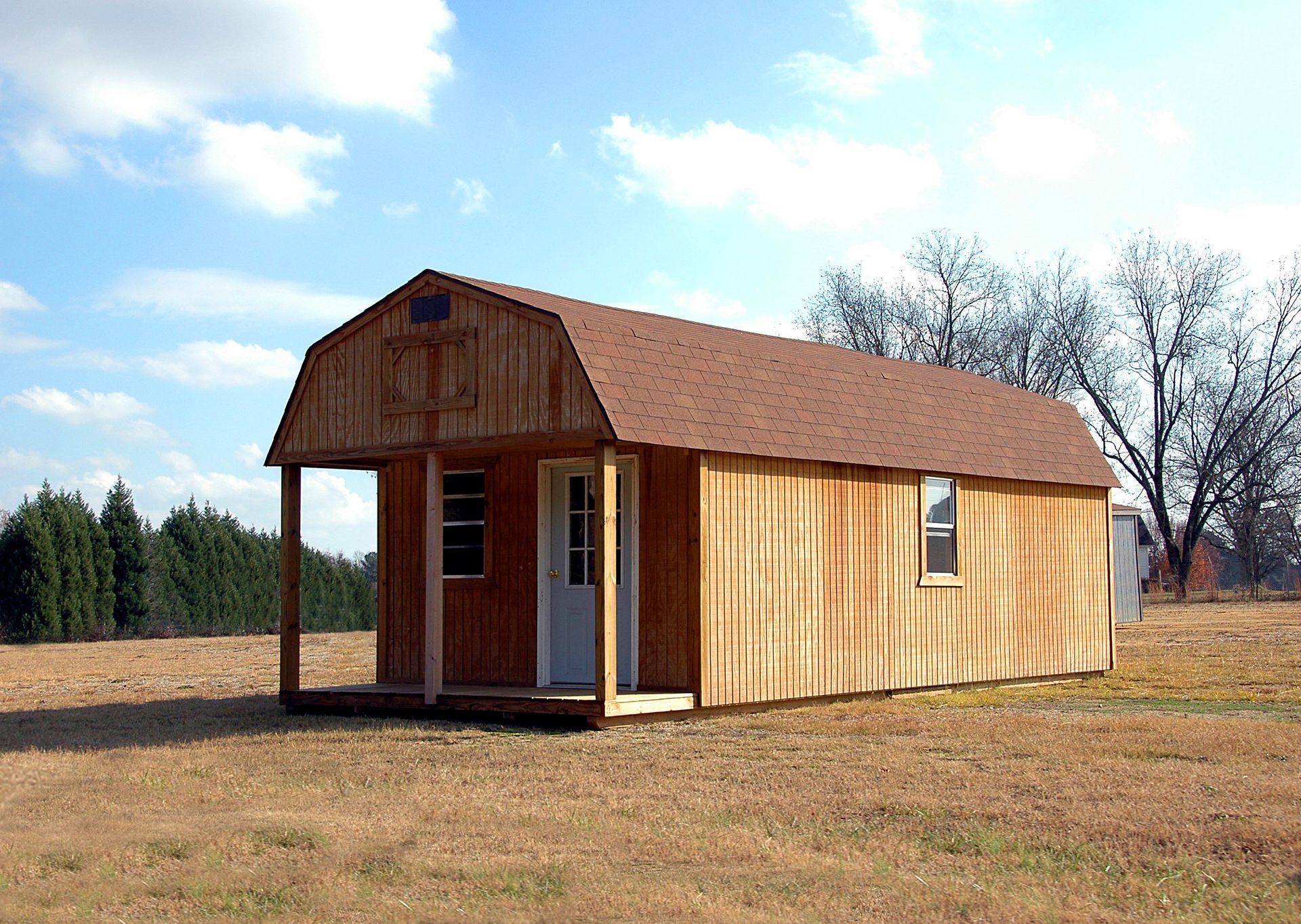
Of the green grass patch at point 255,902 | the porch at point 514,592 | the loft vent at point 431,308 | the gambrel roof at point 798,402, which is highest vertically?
the loft vent at point 431,308

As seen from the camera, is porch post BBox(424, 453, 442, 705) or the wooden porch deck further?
porch post BBox(424, 453, 442, 705)

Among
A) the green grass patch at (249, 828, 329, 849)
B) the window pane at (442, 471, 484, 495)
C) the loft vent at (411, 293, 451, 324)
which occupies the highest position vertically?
the loft vent at (411, 293, 451, 324)

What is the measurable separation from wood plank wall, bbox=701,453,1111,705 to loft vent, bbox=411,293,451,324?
2849mm

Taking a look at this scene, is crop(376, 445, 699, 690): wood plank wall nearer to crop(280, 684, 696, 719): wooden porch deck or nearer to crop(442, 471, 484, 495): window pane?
crop(442, 471, 484, 495): window pane

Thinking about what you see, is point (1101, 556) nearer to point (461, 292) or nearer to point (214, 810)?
point (461, 292)

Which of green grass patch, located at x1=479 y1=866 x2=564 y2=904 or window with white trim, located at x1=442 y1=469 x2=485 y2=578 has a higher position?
window with white trim, located at x1=442 y1=469 x2=485 y2=578

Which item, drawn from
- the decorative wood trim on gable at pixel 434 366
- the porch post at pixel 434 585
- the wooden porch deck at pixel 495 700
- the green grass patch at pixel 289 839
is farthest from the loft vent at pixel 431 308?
the green grass patch at pixel 289 839

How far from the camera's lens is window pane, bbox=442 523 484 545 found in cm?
1397

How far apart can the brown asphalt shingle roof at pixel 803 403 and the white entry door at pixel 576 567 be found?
4.07ft

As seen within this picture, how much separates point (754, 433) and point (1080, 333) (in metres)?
38.4

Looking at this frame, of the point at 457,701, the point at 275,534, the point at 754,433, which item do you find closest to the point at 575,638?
the point at 457,701

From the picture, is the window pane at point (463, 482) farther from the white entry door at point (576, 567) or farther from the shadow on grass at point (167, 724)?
the shadow on grass at point (167, 724)

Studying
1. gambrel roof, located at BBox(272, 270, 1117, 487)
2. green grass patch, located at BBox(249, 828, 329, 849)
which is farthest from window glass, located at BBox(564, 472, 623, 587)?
green grass patch, located at BBox(249, 828, 329, 849)

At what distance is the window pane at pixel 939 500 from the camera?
14672 mm
